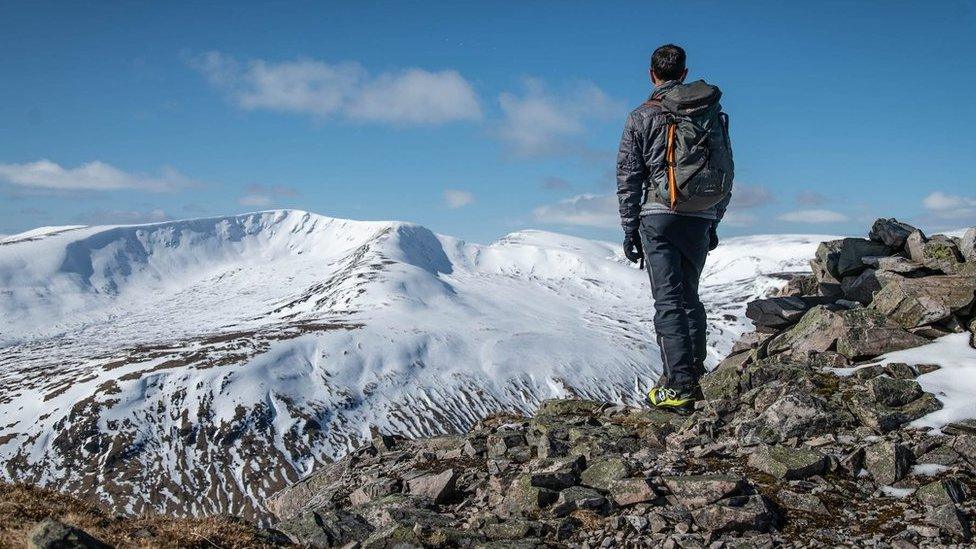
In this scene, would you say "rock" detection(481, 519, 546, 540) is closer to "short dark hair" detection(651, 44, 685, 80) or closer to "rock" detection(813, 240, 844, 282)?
"short dark hair" detection(651, 44, 685, 80)

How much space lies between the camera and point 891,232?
56.9ft

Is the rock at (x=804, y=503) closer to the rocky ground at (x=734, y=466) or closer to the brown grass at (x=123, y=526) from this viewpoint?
the rocky ground at (x=734, y=466)

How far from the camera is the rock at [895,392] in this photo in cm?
1030

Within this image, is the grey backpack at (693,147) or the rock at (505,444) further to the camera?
the rock at (505,444)

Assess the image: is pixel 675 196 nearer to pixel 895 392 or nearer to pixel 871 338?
pixel 895 392

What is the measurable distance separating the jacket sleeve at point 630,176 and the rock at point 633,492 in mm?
4954

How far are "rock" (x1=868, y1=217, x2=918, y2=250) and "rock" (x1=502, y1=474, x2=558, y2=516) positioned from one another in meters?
13.6

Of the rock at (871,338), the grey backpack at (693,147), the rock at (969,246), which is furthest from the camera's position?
the rock at (969,246)

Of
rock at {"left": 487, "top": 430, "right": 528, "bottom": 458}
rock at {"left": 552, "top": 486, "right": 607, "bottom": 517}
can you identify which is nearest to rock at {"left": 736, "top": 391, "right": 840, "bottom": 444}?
rock at {"left": 552, "top": 486, "right": 607, "bottom": 517}

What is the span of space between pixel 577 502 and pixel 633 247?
540cm

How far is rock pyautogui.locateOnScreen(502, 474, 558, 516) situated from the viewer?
30.5ft

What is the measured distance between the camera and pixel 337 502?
12016 millimetres

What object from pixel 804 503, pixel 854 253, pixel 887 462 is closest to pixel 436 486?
pixel 804 503

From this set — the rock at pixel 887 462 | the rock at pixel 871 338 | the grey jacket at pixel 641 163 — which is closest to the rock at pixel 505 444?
the grey jacket at pixel 641 163
